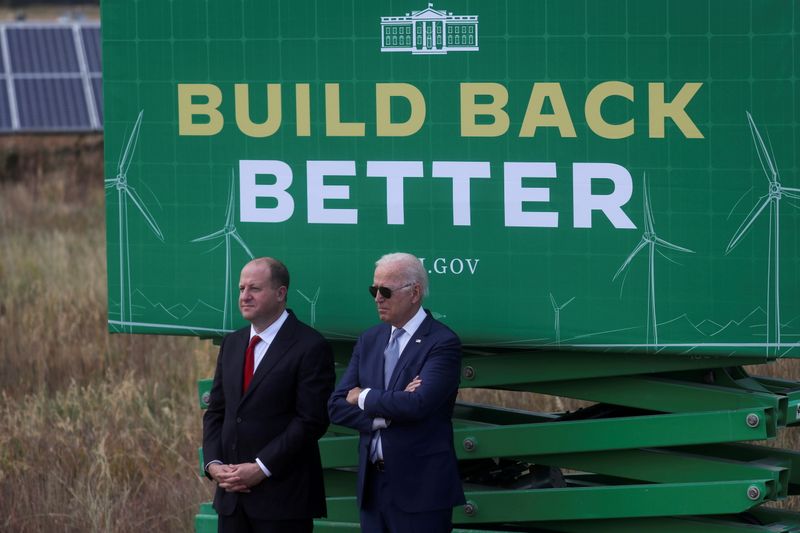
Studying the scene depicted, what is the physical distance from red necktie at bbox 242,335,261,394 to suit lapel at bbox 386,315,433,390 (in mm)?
739

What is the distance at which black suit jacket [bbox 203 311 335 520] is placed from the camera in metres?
6.99

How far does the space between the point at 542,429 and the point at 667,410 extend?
2.13ft

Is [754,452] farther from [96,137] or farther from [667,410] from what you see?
[96,137]

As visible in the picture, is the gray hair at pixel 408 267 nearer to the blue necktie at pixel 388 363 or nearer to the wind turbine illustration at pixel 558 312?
the blue necktie at pixel 388 363

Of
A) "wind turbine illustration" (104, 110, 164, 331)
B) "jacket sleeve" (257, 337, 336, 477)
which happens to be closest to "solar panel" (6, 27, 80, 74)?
"wind turbine illustration" (104, 110, 164, 331)

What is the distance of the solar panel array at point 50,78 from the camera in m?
25.7

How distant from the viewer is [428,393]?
659 centimetres

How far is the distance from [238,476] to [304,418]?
1.39ft

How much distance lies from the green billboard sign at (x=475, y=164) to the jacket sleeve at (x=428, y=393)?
2.13 ft

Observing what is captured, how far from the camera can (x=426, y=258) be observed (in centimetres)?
738

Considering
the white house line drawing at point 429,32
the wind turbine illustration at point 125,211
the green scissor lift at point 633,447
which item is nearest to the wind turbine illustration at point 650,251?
the green scissor lift at point 633,447

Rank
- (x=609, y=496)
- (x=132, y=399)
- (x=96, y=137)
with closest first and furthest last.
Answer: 1. (x=609, y=496)
2. (x=132, y=399)
3. (x=96, y=137)

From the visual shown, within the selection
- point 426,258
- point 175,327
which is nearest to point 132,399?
point 175,327

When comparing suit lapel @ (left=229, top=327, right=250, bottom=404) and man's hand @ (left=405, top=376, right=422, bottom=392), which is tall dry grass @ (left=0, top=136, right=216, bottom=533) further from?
man's hand @ (left=405, top=376, right=422, bottom=392)
